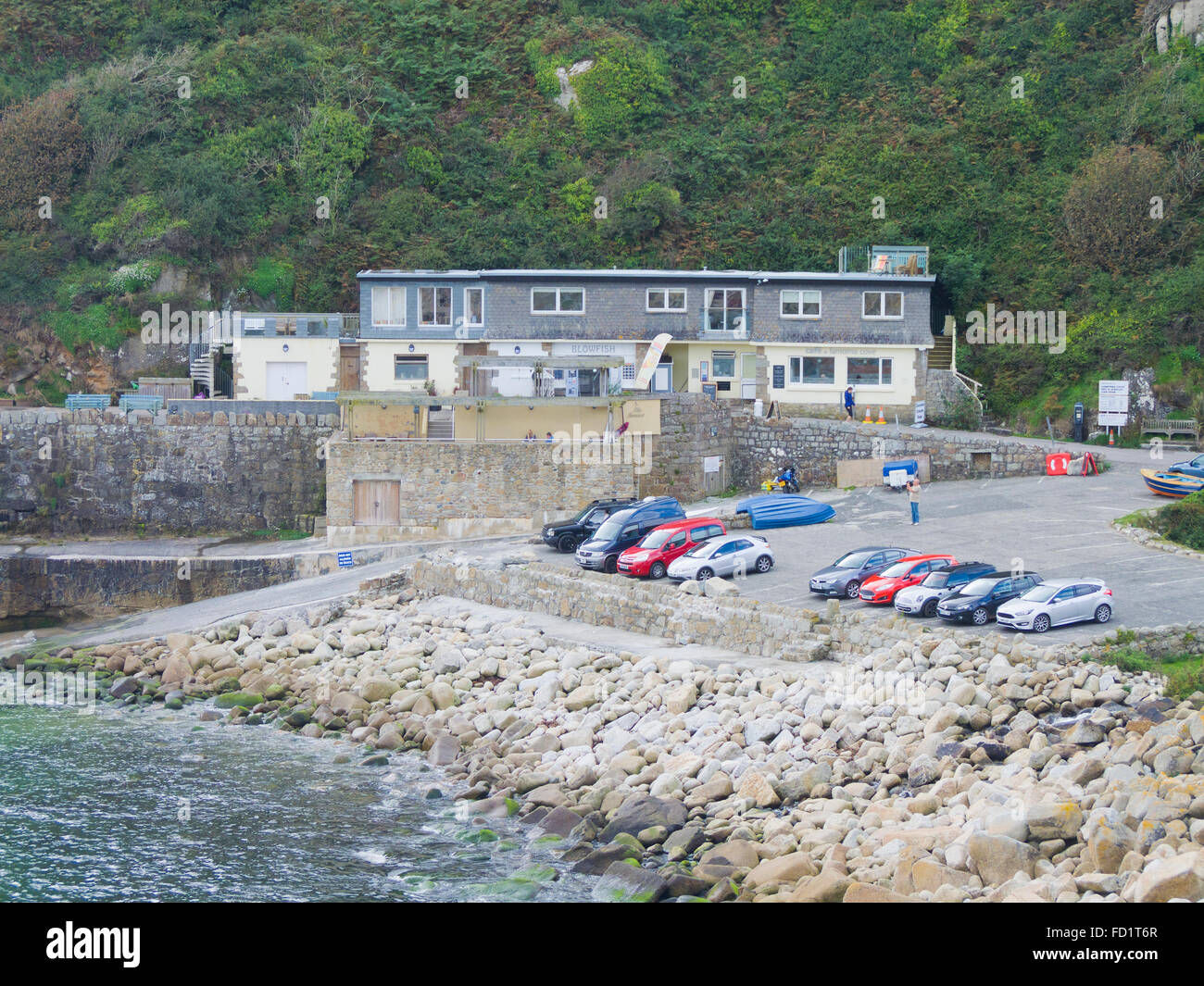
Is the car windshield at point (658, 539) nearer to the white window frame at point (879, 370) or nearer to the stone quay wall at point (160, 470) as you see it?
the stone quay wall at point (160, 470)

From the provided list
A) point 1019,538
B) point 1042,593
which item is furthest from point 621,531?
point 1042,593

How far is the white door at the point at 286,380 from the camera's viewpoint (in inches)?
1950

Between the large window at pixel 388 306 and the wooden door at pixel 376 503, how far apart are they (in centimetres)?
774

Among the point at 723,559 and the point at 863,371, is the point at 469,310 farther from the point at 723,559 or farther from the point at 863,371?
the point at 723,559

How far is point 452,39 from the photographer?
214ft

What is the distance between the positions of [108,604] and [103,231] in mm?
17860

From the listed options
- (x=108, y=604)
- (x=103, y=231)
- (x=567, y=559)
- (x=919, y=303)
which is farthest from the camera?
(x=103, y=231)

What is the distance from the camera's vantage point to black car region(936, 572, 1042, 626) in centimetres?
2866

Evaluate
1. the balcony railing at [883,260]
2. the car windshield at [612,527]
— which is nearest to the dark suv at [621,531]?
the car windshield at [612,527]

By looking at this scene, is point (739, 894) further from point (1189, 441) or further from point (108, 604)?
point (1189, 441)

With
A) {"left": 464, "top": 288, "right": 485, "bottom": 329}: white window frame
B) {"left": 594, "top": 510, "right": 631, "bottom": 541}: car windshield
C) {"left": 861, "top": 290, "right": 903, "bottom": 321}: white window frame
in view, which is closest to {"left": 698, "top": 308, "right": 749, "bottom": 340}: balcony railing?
{"left": 861, "top": 290, "right": 903, "bottom": 321}: white window frame

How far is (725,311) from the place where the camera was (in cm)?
4897

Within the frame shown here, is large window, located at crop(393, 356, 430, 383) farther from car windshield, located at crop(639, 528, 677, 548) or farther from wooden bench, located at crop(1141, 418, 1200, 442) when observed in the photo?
wooden bench, located at crop(1141, 418, 1200, 442)

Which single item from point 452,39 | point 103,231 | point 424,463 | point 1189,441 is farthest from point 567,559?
point 452,39
